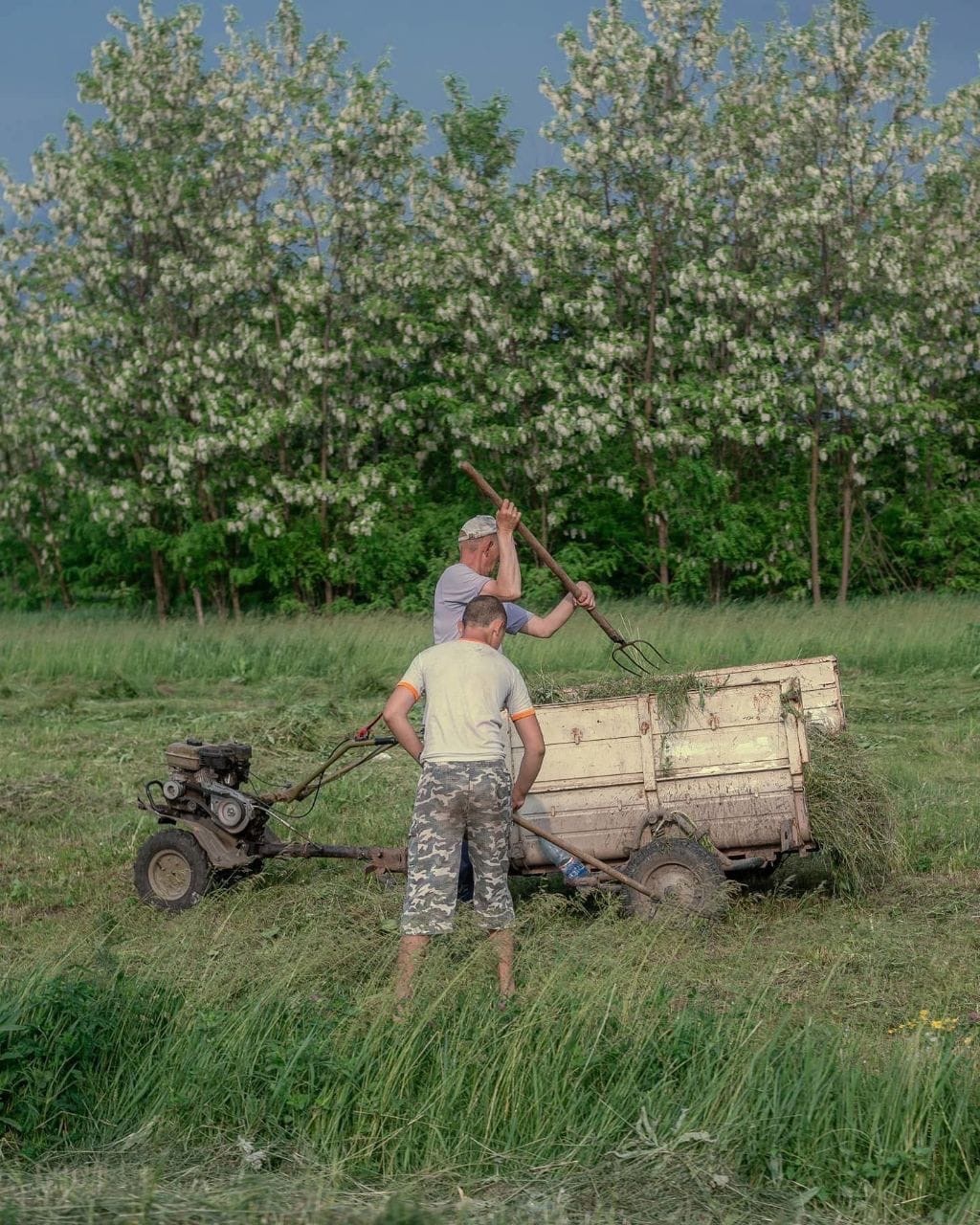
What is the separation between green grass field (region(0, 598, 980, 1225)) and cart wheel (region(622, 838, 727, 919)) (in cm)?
12

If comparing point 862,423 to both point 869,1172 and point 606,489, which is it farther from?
point 869,1172

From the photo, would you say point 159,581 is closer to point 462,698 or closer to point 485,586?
point 485,586

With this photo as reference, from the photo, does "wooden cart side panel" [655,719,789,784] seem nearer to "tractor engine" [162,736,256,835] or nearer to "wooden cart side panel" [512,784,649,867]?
"wooden cart side panel" [512,784,649,867]

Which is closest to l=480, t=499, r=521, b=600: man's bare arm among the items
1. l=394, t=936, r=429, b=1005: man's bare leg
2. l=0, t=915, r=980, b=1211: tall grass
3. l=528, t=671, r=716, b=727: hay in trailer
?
l=528, t=671, r=716, b=727: hay in trailer

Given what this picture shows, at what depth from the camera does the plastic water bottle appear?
24.4 feet

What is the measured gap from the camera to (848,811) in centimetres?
781

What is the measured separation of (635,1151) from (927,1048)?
3.43 feet

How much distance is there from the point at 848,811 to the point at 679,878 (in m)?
1.02

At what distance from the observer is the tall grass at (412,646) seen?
646 inches

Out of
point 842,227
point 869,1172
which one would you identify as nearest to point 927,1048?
point 869,1172

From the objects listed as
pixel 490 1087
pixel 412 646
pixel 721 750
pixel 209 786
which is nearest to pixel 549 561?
pixel 721 750

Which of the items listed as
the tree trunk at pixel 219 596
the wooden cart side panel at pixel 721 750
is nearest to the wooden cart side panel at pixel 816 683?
the wooden cart side panel at pixel 721 750

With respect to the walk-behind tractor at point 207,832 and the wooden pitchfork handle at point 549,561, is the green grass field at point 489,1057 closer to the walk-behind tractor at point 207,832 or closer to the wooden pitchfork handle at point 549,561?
the walk-behind tractor at point 207,832

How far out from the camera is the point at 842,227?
23625 mm
